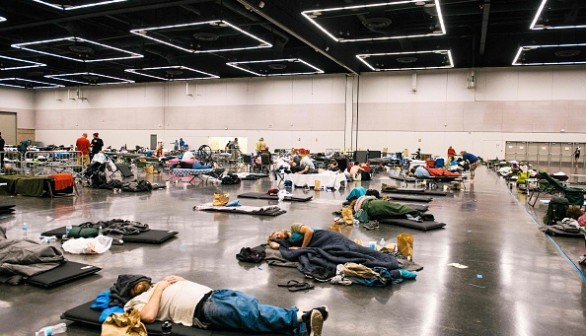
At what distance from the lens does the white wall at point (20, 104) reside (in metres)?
32.8

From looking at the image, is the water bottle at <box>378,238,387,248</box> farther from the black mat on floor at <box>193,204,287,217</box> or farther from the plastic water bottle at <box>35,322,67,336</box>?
the plastic water bottle at <box>35,322,67,336</box>

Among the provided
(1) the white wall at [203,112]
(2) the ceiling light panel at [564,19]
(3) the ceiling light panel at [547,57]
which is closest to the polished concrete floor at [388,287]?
(2) the ceiling light panel at [564,19]

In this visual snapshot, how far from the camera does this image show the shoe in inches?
121

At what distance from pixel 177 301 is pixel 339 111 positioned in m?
23.9

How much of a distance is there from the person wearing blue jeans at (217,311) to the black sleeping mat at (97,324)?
0.05 metres

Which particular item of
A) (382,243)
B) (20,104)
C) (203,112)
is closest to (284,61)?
(203,112)

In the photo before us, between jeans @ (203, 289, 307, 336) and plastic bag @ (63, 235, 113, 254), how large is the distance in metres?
3.04

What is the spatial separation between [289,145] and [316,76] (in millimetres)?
4680

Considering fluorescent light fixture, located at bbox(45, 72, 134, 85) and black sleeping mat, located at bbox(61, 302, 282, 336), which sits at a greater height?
fluorescent light fixture, located at bbox(45, 72, 134, 85)

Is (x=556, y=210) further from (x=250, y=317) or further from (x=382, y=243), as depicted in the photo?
(x=250, y=317)

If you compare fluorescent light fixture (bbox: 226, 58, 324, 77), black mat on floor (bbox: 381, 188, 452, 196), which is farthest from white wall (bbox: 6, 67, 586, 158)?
black mat on floor (bbox: 381, 188, 452, 196)

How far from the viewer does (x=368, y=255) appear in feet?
16.4

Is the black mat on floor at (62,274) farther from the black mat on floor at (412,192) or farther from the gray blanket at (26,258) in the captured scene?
the black mat on floor at (412,192)

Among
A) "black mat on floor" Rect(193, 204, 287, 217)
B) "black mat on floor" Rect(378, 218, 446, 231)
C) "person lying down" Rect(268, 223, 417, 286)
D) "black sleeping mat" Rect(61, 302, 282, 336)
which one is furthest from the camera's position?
"black mat on floor" Rect(193, 204, 287, 217)
